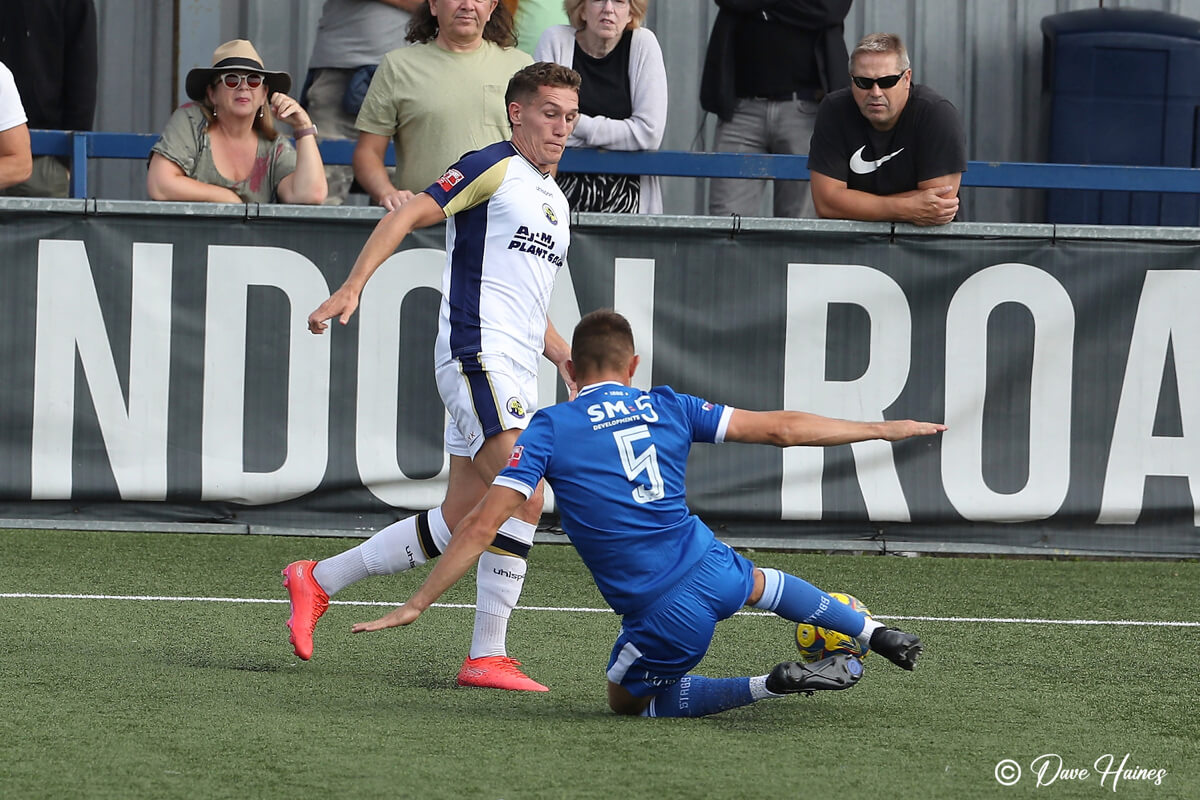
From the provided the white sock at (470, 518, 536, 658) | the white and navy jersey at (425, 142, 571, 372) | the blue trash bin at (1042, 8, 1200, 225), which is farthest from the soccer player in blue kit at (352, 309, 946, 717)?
the blue trash bin at (1042, 8, 1200, 225)

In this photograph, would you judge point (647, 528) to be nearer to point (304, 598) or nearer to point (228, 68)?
point (304, 598)

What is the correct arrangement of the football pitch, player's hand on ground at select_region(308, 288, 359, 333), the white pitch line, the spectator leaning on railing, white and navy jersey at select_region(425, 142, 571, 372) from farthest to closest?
1. the spectator leaning on railing
2. the white pitch line
3. white and navy jersey at select_region(425, 142, 571, 372)
4. player's hand on ground at select_region(308, 288, 359, 333)
5. the football pitch

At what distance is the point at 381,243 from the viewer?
16.9ft

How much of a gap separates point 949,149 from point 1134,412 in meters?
1.54

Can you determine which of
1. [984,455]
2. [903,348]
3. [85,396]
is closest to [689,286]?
[903,348]

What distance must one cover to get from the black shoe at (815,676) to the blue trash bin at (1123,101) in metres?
7.98

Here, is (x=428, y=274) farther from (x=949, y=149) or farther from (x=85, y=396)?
Answer: (x=949, y=149)

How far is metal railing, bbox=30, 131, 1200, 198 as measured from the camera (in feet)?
27.6

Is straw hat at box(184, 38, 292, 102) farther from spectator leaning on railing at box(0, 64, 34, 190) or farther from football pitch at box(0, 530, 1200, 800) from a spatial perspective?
football pitch at box(0, 530, 1200, 800)

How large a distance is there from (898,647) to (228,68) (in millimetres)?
4705

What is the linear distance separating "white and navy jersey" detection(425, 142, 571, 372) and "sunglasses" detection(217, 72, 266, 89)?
9.33ft

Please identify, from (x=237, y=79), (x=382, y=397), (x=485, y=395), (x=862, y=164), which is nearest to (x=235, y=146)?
(x=237, y=79)

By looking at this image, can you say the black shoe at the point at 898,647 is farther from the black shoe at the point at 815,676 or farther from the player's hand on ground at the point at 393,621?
the player's hand on ground at the point at 393,621

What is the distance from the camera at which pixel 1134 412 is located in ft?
26.5
